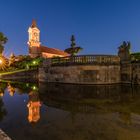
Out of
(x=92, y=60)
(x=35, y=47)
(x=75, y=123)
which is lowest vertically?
(x=75, y=123)

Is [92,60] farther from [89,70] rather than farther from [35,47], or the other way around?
[35,47]

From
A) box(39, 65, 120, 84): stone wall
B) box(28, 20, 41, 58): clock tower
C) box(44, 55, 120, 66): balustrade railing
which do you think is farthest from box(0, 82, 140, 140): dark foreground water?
box(28, 20, 41, 58): clock tower

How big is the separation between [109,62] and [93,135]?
13.5 metres

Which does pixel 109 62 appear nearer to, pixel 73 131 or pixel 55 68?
pixel 55 68

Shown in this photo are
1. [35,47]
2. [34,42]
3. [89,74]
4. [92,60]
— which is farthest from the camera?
[34,42]

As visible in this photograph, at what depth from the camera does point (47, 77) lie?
20.5 m

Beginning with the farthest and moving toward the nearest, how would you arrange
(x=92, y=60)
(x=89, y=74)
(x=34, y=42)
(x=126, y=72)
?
(x=34, y=42), (x=126, y=72), (x=92, y=60), (x=89, y=74)

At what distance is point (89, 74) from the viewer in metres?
16.9

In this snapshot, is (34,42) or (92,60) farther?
(34,42)

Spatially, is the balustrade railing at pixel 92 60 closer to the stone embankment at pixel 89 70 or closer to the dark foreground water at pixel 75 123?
the stone embankment at pixel 89 70

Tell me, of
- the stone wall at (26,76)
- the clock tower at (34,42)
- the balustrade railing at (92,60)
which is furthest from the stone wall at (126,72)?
the clock tower at (34,42)

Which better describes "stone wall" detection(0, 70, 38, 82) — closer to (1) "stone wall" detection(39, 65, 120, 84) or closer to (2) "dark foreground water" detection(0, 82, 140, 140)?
(1) "stone wall" detection(39, 65, 120, 84)

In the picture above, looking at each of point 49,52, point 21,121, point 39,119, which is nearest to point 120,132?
point 39,119

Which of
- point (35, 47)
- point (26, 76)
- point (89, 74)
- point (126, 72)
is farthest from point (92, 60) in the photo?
point (35, 47)
